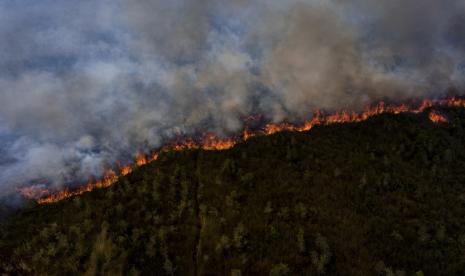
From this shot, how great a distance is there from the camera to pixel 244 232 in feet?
518

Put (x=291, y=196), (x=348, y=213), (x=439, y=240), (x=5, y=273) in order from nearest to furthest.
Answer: (x=5, y=273) → (x=439, y=240) → (x=348, y=213) → (x=291, y=196)

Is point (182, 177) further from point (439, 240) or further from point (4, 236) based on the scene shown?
point (439, 240)

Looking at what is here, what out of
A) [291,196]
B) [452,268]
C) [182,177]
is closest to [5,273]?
[182,177]

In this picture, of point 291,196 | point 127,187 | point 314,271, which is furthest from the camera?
point 127,187

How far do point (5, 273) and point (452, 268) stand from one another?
412 feet

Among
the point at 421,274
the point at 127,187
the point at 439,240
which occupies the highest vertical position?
the point at 127,187

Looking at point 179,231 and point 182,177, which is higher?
point 182,177

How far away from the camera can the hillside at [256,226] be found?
477ft

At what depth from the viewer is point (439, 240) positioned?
155m

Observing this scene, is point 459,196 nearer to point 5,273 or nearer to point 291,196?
point 291,196

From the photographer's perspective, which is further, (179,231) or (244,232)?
(179,231)

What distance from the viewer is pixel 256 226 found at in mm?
163750

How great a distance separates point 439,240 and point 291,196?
52.1 m

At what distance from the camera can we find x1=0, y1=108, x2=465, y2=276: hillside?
14538 cm
